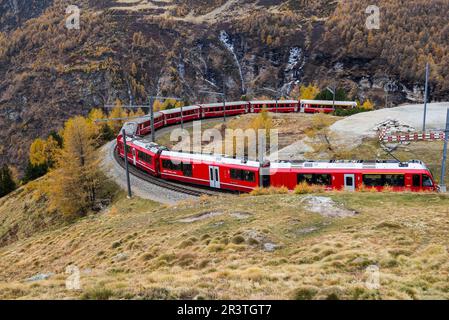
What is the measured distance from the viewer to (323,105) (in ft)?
266

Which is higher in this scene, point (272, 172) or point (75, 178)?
point (272, 172)

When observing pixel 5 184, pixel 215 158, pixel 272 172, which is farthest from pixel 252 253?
pixel 5 184

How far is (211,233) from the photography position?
66.2ft

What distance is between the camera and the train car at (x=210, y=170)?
112 ft

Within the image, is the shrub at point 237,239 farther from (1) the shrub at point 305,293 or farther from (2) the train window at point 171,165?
(2) the train window at point 171,165

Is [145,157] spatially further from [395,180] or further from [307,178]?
[395,180]

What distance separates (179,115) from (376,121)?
34.2m

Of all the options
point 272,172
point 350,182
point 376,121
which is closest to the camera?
point 350,182

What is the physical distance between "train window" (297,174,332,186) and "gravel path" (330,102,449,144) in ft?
53.7

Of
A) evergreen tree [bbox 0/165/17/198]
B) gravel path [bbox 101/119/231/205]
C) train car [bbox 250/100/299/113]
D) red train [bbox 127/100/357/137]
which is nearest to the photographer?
gravel path [bbox 101/119/231/205]

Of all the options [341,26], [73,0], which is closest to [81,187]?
[341,26]

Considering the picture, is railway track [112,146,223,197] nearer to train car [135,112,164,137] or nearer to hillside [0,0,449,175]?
train car [135,112,164,137]

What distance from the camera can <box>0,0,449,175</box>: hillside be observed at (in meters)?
124

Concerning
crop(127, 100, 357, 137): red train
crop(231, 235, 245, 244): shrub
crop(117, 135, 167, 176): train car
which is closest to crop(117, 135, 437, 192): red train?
crop(117, 135, 167, 176): train car
